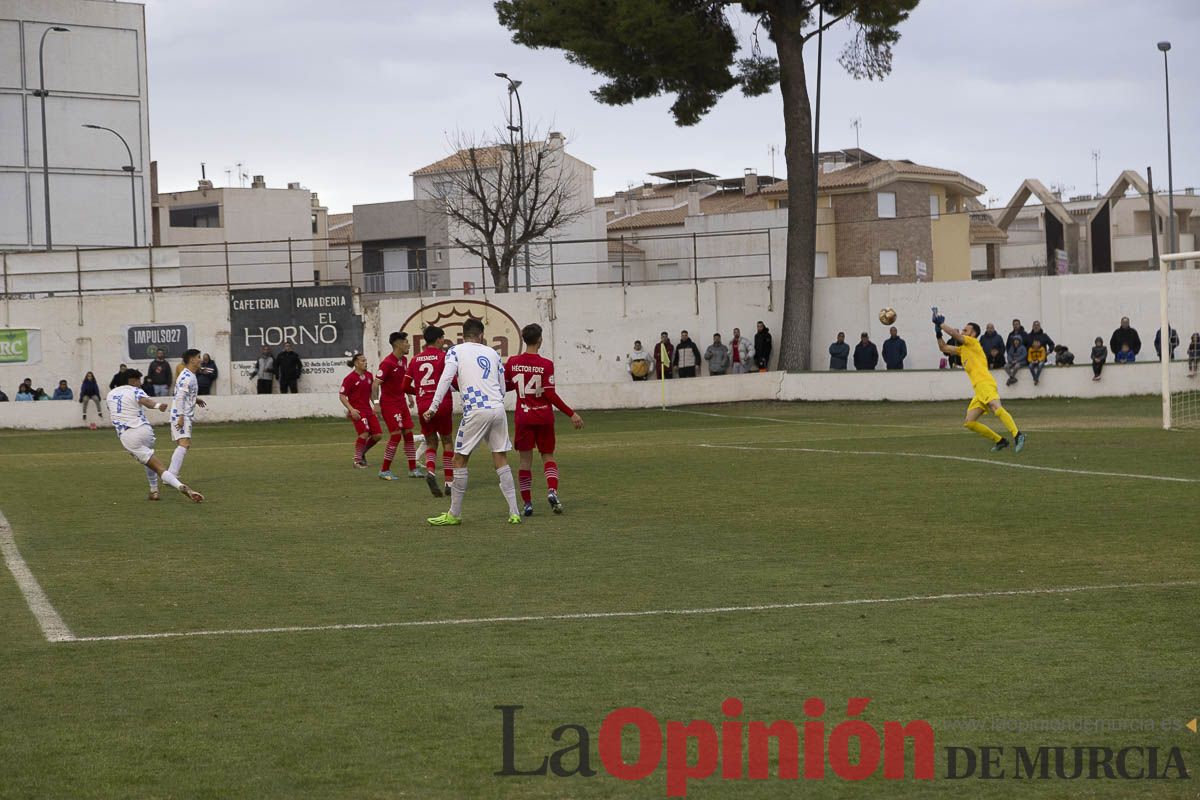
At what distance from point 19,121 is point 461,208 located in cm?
1916

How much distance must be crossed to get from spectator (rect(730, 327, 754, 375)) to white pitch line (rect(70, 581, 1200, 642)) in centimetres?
3046

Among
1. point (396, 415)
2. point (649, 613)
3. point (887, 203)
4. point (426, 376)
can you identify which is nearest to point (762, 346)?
point (396, 415)

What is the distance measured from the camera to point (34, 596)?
10250 mm

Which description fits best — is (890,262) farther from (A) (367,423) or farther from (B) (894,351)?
(A) (367,423)

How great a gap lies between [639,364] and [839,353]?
530 centimetres

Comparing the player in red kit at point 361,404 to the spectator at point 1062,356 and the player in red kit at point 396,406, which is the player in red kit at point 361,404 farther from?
the spectator at point 1062,356

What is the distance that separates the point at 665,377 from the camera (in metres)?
40.2

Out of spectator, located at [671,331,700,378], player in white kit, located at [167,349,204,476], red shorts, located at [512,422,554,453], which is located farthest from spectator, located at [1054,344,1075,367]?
red shorts, located at [512,422,554,453]

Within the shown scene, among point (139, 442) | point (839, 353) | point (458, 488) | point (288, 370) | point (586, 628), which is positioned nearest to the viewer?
point (586, 628)

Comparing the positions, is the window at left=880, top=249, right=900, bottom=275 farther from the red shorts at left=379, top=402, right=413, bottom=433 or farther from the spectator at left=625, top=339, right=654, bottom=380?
the red shorts at left=379, top=402, right=413, bottom=433

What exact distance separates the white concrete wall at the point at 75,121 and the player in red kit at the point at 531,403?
46.6 metres

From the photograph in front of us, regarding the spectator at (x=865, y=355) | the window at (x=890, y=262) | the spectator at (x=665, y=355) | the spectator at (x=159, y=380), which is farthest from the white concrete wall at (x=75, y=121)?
the window at (x=890, y=262)

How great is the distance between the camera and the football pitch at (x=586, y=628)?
5875 mm

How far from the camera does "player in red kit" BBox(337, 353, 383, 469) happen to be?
833 inches
